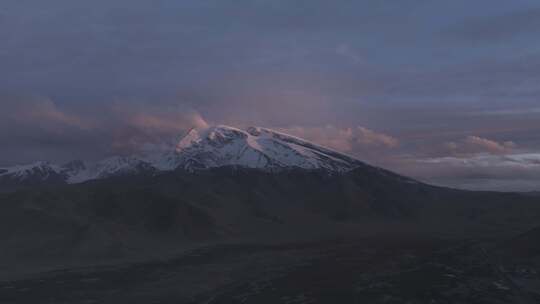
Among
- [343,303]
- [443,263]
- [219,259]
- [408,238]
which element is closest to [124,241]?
[219,259]

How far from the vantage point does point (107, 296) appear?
105m

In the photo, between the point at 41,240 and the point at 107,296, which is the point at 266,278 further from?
the point at 41,240

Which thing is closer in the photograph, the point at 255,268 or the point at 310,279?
the point at 310,279

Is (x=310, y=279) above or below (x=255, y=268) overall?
below

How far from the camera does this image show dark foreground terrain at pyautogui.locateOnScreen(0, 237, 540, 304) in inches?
3775

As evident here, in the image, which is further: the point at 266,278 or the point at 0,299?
the point at 266,278

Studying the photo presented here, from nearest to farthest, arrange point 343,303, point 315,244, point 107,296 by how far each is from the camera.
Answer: point 343,303 → point 107,296 → point 315,244

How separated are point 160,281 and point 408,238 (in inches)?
3485

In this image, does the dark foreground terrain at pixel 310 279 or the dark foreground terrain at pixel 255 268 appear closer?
the dark foreground terrain at pixel 310 279

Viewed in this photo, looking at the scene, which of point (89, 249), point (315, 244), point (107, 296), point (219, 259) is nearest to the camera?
point (107, 296)

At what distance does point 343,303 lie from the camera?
9038cm

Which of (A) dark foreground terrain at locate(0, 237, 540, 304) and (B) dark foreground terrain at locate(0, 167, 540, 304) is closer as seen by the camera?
(A) dark foreground terrain at locate(0, 237, 540, 304)

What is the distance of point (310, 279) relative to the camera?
11375cm

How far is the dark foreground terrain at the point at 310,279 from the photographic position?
95.9 m
